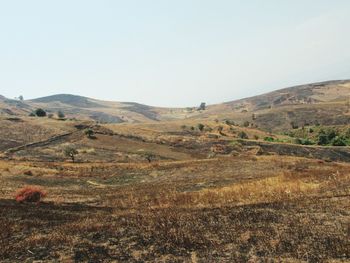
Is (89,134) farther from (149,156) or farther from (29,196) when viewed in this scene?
(29,196)

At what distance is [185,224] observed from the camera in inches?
984

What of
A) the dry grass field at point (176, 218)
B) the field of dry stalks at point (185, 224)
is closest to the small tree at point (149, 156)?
the dry grass field at point (176, 218)

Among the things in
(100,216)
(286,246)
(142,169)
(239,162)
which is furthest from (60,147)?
(286,246)

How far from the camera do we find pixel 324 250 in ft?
64.8

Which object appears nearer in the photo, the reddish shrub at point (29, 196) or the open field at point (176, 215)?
the open field at point (176, 215)

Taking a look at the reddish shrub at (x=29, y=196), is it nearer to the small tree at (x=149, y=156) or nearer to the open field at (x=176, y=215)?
the open field at (x=176, y=215)

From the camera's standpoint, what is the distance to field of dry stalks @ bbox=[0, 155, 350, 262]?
66.2ft

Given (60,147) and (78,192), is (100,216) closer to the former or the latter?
(78,192)

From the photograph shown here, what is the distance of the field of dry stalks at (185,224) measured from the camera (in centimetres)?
2019

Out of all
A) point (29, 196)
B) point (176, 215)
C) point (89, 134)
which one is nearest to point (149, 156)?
point (89, 134)

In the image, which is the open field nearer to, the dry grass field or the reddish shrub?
the dry grass field

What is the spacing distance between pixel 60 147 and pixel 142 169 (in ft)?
114

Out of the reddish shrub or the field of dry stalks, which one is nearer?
the field of dry stalks

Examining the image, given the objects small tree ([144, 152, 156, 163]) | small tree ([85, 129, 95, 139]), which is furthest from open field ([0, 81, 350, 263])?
small tree ([85, 129, 95, 139])
